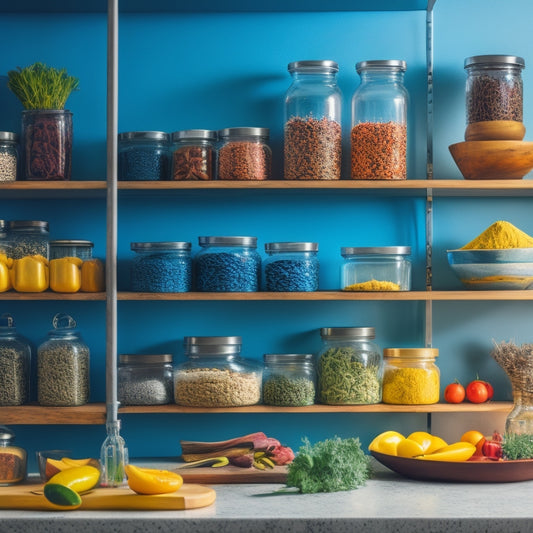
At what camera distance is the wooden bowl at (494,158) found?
211cm

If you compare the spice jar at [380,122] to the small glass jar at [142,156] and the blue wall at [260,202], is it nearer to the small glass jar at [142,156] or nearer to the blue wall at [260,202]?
the blue wall at [260,202]

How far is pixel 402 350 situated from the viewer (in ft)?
7.17

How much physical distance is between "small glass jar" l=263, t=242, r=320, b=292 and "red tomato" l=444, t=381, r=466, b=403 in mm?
481

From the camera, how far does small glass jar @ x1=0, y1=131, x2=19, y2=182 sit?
6.94ft

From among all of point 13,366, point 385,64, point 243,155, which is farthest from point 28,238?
point 385,64

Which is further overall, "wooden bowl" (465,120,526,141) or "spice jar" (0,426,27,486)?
"wooden bowl" (465,120,526,141)

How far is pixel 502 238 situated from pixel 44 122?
126cm

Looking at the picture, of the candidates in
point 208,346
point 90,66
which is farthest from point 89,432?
point 90,66

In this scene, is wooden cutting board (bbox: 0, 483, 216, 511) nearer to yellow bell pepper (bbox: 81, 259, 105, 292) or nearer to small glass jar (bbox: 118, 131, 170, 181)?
yellow bell pepper (bbox: 81, 259, 105, 292)

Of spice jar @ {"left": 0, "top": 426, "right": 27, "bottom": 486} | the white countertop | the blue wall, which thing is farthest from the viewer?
the blue wall

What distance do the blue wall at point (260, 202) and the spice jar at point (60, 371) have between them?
8.5 inches

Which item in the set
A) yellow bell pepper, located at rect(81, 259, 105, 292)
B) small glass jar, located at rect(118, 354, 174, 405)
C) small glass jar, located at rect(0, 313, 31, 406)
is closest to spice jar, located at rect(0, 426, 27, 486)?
small glass jar, located at rect(0, 313, 31, 406)

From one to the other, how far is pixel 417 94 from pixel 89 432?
4.55ft

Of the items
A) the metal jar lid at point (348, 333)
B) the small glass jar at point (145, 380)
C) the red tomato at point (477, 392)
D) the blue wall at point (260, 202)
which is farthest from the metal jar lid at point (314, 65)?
the red tomato at point (477, 392)
